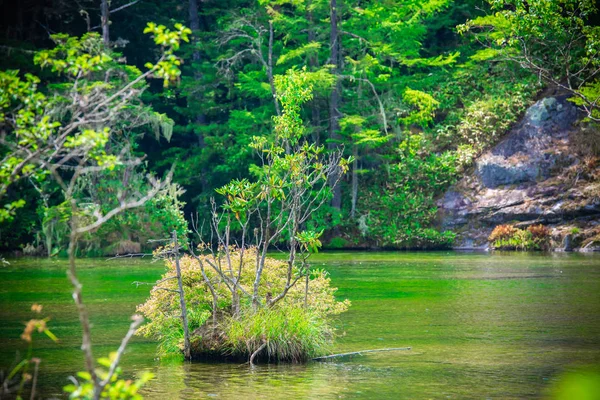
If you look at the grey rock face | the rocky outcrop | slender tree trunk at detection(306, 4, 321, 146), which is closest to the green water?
the rocky outcrop

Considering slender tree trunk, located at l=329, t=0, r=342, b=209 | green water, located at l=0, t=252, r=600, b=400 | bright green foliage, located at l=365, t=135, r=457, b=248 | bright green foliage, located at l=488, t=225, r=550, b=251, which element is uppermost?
slender tree trunk, located at l=329, t=0, r=342, b=209

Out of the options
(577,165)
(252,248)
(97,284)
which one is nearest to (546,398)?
(252,248)

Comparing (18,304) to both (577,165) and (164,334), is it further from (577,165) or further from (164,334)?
(577,165)

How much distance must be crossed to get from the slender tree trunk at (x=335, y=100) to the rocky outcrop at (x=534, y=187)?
17.1ft

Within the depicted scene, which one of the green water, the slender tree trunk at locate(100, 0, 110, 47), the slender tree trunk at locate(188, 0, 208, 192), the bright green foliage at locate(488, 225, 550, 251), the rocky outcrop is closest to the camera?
the green water

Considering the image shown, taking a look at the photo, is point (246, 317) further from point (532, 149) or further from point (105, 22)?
point (105, 22)

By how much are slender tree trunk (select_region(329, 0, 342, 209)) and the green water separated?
14769 mm

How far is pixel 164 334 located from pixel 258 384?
2.86m

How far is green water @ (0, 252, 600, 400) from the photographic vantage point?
10547 mm

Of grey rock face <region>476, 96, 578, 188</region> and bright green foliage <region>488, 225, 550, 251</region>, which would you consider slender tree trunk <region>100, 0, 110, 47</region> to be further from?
bright green foliage <region>488, 225, 550, 251</region>

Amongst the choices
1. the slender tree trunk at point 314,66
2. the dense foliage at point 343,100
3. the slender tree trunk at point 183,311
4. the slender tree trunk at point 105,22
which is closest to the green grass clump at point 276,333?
the slender tree trunk at point 183,311

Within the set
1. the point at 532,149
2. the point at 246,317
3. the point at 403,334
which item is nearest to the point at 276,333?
the point at 246,317

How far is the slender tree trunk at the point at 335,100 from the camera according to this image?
136 ft

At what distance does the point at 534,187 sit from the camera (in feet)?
123
